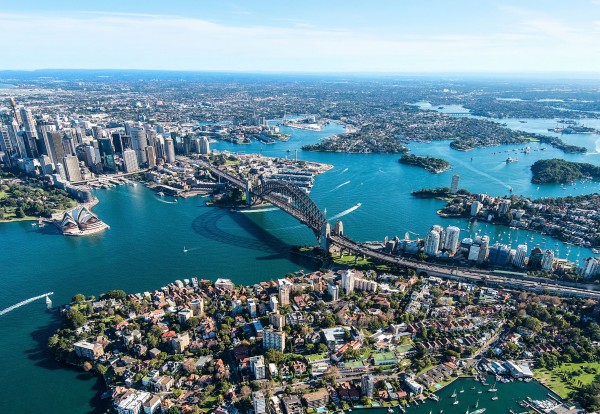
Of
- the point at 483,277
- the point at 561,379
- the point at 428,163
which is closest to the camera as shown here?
the point at 561,379

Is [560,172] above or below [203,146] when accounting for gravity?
below

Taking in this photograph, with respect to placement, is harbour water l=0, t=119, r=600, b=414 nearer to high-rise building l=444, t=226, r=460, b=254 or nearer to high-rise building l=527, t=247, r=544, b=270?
high-rise building l=444, t=226, r=460, b=254

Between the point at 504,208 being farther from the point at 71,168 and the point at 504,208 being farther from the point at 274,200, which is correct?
Result: the point at 71,168

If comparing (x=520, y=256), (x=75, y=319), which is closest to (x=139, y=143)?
(x=75, y=319)

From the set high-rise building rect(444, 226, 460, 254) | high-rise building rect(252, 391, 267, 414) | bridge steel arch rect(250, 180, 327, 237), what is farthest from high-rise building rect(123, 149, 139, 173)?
high-rise building rect(252, 391, 267, 414)

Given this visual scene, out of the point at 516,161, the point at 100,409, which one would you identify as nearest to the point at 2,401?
the point at 100,409

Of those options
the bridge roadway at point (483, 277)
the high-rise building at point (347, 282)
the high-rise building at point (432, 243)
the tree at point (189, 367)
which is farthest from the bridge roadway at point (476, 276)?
the tree at point (189, 367)

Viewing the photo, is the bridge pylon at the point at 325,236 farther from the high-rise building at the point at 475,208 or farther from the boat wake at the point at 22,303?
the boat wake at the point at 22,303
